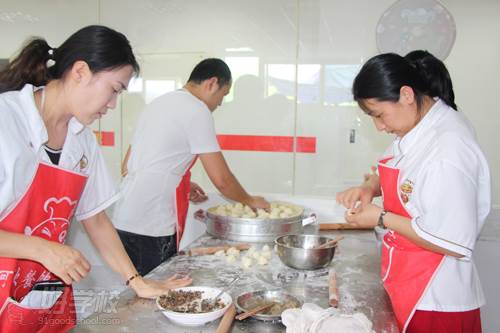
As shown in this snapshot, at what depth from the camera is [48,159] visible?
1.25 metres

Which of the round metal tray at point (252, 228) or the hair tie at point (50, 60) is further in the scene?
the round metal tray at point (252, 228)

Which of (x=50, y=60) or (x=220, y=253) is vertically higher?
(x=50, y=60)

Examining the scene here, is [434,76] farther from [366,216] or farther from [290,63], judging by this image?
[290,63]

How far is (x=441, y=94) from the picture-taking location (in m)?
1.49

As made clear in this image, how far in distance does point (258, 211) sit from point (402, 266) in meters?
0.98

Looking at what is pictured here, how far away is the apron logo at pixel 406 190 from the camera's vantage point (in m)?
1.41

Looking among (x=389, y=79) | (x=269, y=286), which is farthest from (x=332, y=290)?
(x=389, y=79)

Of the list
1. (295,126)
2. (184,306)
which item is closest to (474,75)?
(295,126)

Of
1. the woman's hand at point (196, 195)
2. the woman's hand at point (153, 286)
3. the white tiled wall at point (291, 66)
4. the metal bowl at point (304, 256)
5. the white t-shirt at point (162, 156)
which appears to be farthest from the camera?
the white tiled wall at point (291, 66)

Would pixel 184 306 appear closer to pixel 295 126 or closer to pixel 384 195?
pixel 384 195

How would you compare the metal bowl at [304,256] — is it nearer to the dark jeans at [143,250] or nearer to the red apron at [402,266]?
the red apron at [402,266]

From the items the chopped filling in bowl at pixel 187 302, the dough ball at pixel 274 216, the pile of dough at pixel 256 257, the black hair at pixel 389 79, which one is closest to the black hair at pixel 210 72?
the dough ball at pixel 274 216

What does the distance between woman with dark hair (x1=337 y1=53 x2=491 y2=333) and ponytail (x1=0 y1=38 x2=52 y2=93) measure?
95cm

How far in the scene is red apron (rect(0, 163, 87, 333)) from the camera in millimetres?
1171
